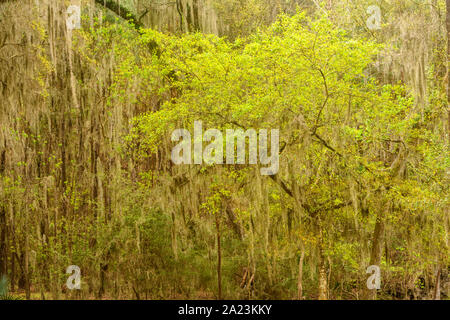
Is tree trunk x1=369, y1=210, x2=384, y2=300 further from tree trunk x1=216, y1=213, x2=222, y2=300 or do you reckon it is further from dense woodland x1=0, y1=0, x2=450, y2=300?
tree trunk x1=216, y1=213, x2=222, y2=300

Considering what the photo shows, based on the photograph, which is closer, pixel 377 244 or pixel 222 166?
pixel 377 244

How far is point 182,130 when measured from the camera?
12219mm

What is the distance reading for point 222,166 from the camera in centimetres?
1138

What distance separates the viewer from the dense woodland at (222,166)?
34.3ft

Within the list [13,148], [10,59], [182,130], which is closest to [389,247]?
[182,130]

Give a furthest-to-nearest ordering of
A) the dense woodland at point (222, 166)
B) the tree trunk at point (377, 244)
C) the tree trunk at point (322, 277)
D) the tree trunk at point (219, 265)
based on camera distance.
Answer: the tree trunk at point (219, 265)
the tree trunk at point (377, 244)
the tree trunk at point (322, 277)
the dense woodland at point (222, 166)

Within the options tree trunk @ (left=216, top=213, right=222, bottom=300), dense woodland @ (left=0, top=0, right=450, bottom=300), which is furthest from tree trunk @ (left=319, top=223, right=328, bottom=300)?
tree trunk @ (left=216, top=213, right=222, bottom=300)

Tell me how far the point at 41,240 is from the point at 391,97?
32.0 ft

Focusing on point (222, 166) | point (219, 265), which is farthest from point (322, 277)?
point (222, 166)

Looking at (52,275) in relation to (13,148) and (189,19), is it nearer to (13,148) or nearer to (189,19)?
(13,148)

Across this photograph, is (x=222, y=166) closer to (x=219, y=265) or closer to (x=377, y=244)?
(x=219, y=265)

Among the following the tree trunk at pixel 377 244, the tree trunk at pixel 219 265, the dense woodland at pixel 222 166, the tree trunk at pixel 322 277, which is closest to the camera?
the dense woodland at pixel 222 166

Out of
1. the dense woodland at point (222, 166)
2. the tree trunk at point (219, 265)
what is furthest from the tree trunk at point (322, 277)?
the tree trunk at point (219, 265)

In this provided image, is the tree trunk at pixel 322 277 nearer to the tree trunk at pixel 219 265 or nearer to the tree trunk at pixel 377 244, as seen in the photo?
the tree trunk at pixel 377 244
